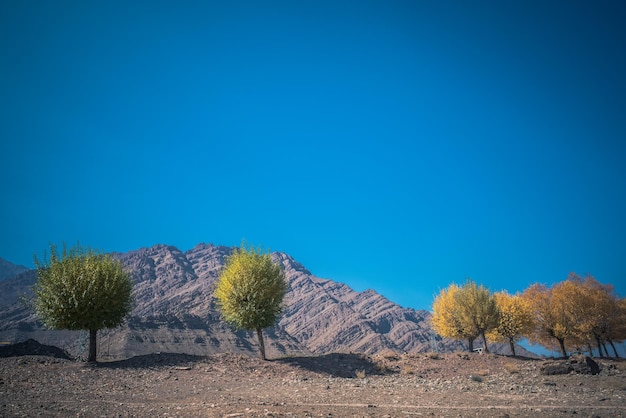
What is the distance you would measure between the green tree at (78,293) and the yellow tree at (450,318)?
37.4 metres

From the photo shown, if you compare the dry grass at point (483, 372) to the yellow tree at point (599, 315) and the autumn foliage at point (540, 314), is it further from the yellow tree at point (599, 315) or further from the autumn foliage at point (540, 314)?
the yellow tree at point (599, 315)

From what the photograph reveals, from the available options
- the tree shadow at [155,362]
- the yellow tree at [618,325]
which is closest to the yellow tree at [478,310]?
the yellow tree at [618,325]

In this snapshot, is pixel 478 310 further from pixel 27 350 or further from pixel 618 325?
pixel 27 350

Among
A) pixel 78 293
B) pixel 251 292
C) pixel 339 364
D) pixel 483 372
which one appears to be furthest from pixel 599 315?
pixel 78 293

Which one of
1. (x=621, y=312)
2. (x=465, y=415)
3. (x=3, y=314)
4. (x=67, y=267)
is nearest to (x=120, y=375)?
(x=67, y=267)

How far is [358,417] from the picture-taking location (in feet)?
35.6

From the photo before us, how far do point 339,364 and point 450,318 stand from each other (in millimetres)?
24248

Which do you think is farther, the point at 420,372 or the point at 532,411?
the point at 420,372

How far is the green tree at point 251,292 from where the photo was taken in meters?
30.0

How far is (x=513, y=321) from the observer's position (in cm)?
5047

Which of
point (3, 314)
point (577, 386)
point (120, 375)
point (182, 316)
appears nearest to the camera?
point (577, 386)

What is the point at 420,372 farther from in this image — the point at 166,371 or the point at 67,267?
the point at 67,267

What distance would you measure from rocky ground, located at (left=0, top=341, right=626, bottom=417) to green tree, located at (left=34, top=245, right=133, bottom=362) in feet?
9.67

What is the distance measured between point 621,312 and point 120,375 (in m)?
67.6
